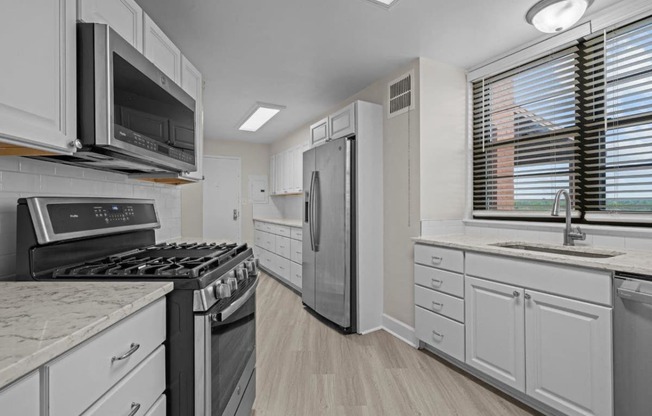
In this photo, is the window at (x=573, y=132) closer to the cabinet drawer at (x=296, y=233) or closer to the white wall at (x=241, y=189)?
the cabinet drawer at (x=296, y=233)

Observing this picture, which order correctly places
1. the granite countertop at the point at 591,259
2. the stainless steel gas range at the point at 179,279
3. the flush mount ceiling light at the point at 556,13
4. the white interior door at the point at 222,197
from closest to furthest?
the stainless steel gas range at the point at 179,279
the granite countertop at the point at 591,259
the flush mount ceiling light at the point at 556,13
the white interior door at the point at 222,197

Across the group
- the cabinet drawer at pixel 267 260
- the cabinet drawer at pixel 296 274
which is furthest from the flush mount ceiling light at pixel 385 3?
the cabinet drawer at pixel 267 260

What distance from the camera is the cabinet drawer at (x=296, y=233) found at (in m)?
4.19

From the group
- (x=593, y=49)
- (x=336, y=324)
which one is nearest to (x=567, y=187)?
(x=593, y=49)

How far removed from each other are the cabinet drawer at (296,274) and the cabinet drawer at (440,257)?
1.95m

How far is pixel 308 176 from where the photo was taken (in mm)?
3564

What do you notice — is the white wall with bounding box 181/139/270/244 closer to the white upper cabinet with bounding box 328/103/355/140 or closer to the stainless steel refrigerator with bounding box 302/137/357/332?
the stainless steel refrigerator with bounding box 302/137/357/332

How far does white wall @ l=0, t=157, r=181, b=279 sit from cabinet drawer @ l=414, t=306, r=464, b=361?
231cm

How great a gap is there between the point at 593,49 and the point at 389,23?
1426 millimetres

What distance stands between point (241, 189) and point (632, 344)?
19.2 feet

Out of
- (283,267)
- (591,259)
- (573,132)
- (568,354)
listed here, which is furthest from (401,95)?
(283,267)

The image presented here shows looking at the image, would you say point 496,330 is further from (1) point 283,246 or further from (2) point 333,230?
(1) point 283,246

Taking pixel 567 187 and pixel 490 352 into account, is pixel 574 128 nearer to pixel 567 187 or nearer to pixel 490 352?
pixel 567 187

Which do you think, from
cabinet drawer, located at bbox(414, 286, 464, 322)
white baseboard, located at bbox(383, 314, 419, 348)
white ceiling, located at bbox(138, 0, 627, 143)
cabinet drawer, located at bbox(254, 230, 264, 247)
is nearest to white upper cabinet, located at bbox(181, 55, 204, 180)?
white ceiling, located at bbox(138, 0, 627, 143)
